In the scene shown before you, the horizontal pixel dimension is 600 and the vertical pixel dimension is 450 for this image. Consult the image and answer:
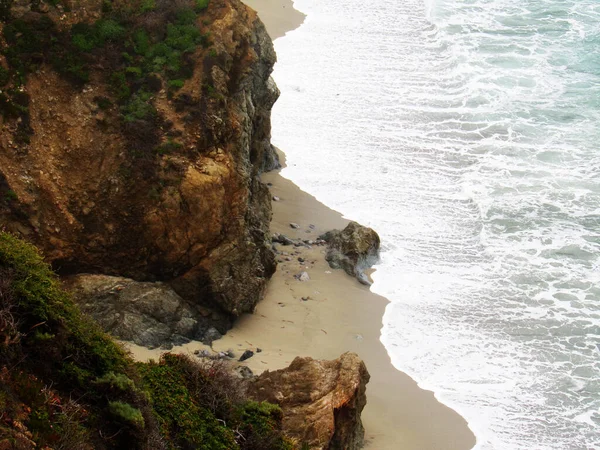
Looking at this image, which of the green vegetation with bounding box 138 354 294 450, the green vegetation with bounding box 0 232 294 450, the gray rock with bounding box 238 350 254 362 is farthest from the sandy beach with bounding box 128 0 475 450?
the green vegetation with bounding box 0 232 294 450

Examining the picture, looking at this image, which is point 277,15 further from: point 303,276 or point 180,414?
point 180,414

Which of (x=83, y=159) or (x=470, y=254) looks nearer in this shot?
(x=83, y=159)

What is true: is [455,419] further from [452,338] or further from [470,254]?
[470,254]

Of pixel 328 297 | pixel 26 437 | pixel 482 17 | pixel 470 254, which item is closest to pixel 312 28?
pixel 482 17

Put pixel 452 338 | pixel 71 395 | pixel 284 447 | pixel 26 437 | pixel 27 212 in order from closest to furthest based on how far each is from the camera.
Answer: pixel 26 437 → pixel 71 395 → pixel 284 447 → pixel 27 212 → pixel 452 338

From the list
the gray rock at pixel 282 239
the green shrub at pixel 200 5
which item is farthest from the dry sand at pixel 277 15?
the green shrub at pixel 200 5

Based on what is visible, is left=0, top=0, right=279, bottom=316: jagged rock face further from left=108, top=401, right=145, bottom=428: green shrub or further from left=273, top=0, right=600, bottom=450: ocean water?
left=108, top=401, right=145, bottom=428: green shrub
